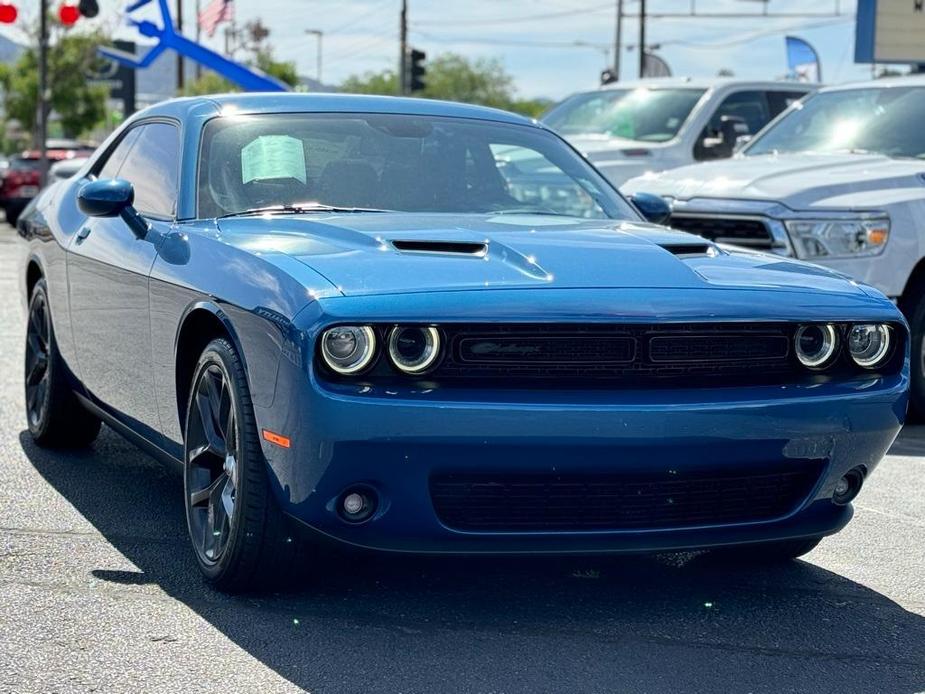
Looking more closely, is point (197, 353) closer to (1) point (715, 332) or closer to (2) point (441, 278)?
(2) point (441, 278)

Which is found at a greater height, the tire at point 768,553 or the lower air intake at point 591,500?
the lower air intake at point 591,500

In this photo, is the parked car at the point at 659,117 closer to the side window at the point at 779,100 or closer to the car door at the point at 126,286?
the side window at the point at 779,100

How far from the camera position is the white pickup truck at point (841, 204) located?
320 inches

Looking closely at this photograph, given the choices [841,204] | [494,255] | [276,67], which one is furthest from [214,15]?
[276,67]

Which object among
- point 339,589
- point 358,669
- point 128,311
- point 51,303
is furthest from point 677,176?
point 358,669

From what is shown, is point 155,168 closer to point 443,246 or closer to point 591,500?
point 443,246

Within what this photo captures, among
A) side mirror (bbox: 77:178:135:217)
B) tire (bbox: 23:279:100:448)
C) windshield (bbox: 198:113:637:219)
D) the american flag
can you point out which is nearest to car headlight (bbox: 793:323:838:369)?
windshield (bbox: 198:113:637:219)

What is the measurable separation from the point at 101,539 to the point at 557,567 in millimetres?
1445

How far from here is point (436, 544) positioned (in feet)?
13.3

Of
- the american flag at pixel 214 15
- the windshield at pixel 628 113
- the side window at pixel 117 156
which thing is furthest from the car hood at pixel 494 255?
the american flag at pixel 214 15

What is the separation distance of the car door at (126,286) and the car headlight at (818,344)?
1.98m

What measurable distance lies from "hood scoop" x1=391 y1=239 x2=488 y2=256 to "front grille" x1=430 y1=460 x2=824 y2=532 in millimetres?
704

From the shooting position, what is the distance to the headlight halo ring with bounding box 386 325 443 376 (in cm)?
394

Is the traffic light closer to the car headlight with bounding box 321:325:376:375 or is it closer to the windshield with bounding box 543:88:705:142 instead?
the windshield with bounding box 543:88:705:142
